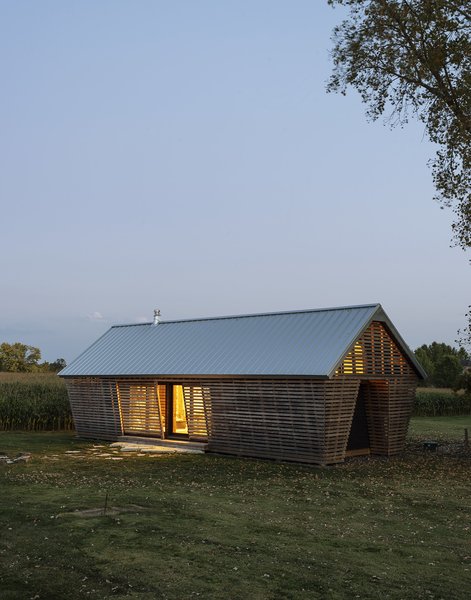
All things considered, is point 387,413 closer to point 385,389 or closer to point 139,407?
point 385,389

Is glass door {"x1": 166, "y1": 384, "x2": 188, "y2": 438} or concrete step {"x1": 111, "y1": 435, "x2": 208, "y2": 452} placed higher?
glass door {"x1": 166, "y1": 384, "x2": 188, "y2": 438}

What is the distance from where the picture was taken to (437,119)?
18062 mm

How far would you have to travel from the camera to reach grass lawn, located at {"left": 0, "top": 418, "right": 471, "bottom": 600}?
7.11 m

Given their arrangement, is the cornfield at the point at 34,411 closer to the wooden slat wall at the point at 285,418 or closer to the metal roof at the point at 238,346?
the metal roof at the point at 238,346

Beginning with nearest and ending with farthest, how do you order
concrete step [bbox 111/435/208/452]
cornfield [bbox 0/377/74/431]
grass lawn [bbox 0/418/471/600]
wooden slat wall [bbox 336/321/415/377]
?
grass lawn [bbox 0/418/471/600] → wooden slat wall [bbox 336/321/415/377] → concrete step [bbox 111/435/208/452] → cornfield [bbox 0/377/74/431]

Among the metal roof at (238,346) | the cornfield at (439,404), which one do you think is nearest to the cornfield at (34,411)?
the metal roof at (238,346)

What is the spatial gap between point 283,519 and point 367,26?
43.1 ft

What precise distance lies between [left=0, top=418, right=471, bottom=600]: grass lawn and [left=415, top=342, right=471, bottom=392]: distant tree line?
7.99 m

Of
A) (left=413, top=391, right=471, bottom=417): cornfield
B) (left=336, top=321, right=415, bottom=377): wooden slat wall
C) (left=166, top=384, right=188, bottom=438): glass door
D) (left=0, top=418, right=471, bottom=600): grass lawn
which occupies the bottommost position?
(left=413, top=391, right=471, bottom=417): cornfield

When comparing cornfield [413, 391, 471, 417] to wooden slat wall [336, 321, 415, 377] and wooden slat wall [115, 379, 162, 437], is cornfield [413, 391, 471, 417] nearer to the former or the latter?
wooden slat wall [336, 321, 415, 377]

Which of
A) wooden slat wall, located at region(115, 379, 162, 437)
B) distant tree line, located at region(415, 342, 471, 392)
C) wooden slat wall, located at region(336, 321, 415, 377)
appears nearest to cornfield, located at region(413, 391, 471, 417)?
distant tree line, located at region(415, 342, 471, 392)

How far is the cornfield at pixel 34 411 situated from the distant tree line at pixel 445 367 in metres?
15.1

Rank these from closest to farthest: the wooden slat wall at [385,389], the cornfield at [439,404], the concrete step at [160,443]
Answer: the wooden slat wall at [385,389] → the concrete step at [160,443] → the cornfield at [439,404]

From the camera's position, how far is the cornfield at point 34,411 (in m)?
26.1
